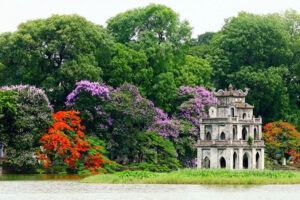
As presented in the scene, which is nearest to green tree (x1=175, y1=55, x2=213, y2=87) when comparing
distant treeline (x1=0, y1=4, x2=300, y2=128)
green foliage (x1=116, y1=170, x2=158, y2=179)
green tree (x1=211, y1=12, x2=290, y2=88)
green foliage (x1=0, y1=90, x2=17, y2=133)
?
distant treeline (x1=0, y1=4, x2=300, y2=128)

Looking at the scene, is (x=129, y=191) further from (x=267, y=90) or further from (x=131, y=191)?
(x=267, y=90)

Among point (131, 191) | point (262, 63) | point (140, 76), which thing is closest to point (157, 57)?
point (140, 76)

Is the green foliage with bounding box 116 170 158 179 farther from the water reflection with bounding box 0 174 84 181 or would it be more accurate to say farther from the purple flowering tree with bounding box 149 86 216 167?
the purple flowering tree with bounding box 149 86 216 167

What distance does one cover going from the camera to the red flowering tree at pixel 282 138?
88375 mm

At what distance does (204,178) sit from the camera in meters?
64.1

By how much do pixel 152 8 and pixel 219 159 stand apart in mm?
19937

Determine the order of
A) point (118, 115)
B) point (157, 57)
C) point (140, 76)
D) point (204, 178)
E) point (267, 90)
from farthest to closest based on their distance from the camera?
point (267, 90) → point (157, 57) → point (140, 76) → point (118, 115) → point (204, 178)

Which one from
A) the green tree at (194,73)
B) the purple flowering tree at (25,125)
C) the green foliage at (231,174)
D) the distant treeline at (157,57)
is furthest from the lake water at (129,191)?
the green tree at (194,73)

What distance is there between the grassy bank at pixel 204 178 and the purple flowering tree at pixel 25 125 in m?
8.55

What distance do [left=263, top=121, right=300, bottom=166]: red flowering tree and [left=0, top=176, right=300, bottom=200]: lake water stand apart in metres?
26.3

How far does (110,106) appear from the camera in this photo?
3093 inches

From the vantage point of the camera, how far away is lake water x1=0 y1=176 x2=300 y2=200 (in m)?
52.9

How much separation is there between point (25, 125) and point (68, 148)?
4610mm

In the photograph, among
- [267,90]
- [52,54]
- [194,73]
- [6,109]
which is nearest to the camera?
[6,109]
